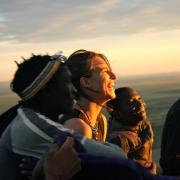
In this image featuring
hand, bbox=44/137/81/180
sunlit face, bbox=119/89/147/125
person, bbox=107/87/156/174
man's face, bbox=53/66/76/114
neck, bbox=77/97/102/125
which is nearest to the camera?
hand, bbox=44/137/81/180

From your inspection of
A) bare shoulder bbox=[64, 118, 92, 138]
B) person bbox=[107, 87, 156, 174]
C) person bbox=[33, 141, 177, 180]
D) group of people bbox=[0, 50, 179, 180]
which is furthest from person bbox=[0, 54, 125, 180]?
person bbox=[107, 87, 156, 174]

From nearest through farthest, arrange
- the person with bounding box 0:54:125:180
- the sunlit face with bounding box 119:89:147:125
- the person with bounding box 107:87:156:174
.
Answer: the person with bounding box 0:54:125:180
the person with bounding box 107:87:156:174
the sunlit face with bounding box 119:89:147:125

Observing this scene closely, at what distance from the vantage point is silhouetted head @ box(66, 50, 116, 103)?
5160 mm

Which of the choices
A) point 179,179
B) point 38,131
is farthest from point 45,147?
point 179,179

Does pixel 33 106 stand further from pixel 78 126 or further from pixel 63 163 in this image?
pixel 63 163

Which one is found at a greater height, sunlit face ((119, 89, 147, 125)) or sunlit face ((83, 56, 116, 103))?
sunlit face ((83, 56, 116, 103))

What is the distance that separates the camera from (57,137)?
9.64 ft

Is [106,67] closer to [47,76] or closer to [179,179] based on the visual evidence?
[47,76]

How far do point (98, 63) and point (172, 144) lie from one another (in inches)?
45.6

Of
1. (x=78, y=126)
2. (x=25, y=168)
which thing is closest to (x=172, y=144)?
(x=78, y=126)

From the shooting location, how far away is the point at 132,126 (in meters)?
6.30

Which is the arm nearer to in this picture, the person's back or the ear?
the person's back

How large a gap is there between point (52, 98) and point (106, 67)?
144cm

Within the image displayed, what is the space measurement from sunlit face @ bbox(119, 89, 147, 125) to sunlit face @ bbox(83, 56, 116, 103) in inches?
44.4
